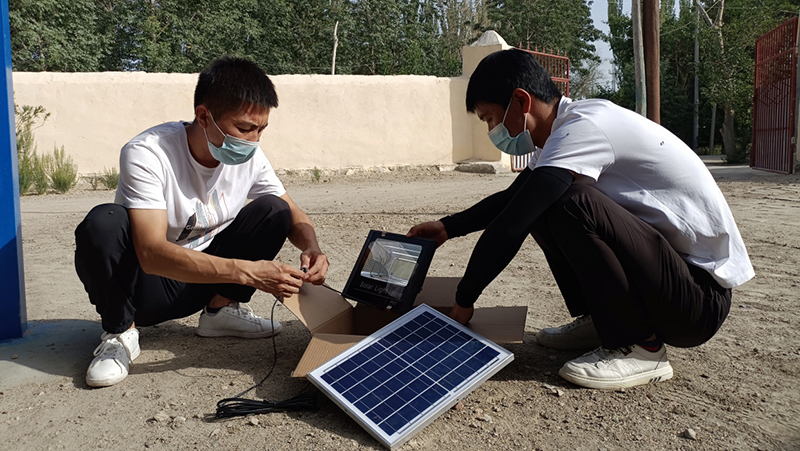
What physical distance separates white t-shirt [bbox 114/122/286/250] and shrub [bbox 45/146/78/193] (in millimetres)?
8033

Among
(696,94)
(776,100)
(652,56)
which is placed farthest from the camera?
(696,94)

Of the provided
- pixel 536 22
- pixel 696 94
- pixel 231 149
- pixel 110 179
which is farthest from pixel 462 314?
pixel 536 22

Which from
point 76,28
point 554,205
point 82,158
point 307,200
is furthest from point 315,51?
point 554,205

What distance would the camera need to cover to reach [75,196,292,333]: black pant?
2.54 metres

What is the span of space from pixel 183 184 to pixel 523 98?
4.89ft

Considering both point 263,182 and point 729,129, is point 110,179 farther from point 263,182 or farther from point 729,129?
point 729,129

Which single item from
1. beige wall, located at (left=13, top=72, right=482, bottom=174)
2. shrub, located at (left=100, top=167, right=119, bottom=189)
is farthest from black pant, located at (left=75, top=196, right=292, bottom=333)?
beige wall, located at (left=13, top=72, right=482, bottom=174)

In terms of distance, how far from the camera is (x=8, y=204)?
2.87m

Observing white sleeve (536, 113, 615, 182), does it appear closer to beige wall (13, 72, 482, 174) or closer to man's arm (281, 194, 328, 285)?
man's arm (281, 194, 328, 285)

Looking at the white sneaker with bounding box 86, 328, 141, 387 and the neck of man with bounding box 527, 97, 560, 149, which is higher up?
the neck of man with bounding box 527, 97, 560, 149

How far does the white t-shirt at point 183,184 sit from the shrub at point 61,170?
8.03 meters

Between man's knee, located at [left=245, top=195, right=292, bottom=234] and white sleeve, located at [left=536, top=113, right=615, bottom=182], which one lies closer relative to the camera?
white sleeve, located at [left=536, top=113, right=615, bottom=182]

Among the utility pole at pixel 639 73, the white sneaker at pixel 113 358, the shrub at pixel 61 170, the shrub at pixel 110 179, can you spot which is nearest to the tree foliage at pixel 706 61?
the utility pole at pixel 639 73

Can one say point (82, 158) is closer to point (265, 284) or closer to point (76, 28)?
point (265, 284)
